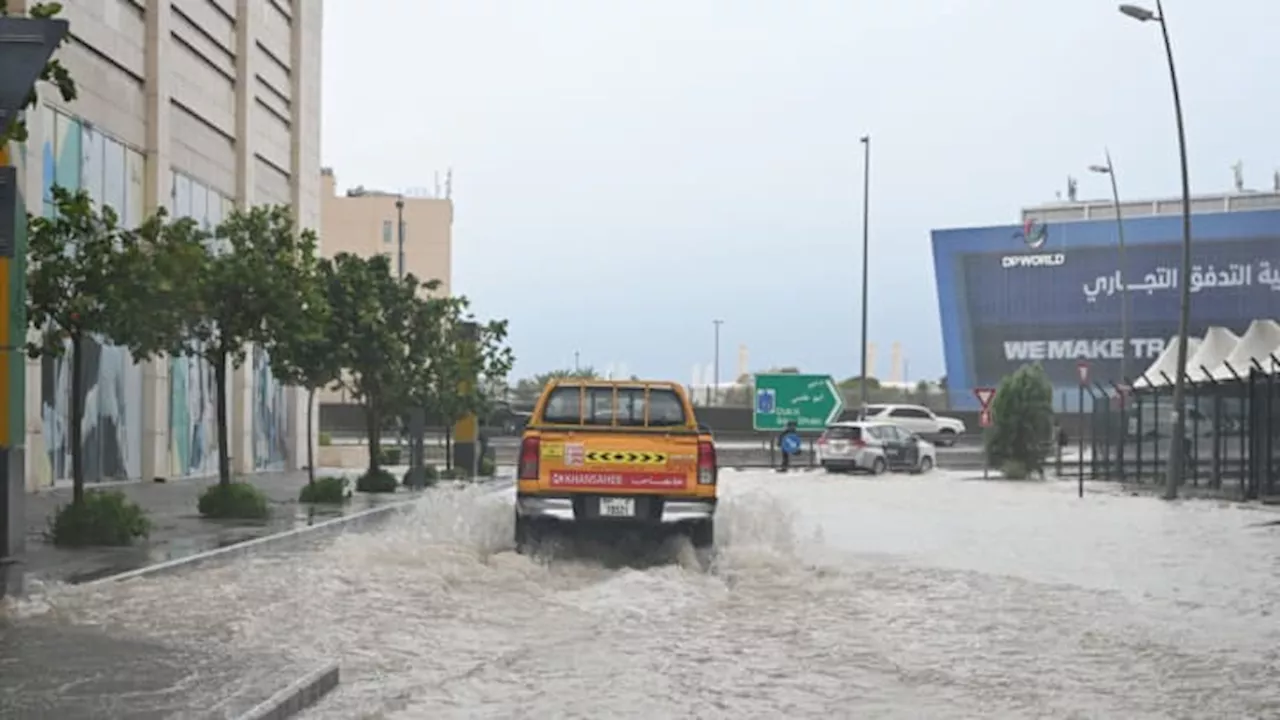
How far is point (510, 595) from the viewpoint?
47.1ft

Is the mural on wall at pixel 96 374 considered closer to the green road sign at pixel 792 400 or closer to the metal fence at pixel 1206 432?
the metal fence at pixel 1206 432

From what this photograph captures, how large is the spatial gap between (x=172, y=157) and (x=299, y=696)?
25.6 metres

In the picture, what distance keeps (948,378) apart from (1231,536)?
73.0 meters

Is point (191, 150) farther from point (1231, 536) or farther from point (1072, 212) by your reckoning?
point (1072, 212)

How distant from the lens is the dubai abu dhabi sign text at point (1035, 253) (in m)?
91.5

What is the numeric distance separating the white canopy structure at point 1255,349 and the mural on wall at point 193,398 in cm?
1983

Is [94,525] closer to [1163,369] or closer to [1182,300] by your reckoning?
[1182,300]

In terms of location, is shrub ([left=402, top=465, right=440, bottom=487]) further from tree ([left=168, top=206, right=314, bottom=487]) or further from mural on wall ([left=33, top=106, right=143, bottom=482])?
tree ([left=168, top=206, right=314, bottom=487])

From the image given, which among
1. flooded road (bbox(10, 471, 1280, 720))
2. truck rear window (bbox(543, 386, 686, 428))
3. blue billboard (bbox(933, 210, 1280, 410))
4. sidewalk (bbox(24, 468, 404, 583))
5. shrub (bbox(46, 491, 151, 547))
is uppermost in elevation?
blue billboard (bbox(933, 210, 1280, 410))

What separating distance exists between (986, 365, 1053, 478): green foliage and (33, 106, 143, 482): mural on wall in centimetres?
2168

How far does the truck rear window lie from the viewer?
56.8ft

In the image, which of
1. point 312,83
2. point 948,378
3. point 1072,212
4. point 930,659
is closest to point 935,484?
point 312,83

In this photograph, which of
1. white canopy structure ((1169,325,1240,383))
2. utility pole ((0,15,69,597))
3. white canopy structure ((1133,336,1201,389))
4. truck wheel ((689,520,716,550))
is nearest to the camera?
utility pole ((0,15,69,597))

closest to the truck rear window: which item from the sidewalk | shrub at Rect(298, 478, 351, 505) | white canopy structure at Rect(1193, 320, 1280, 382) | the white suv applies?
the sidewalk
